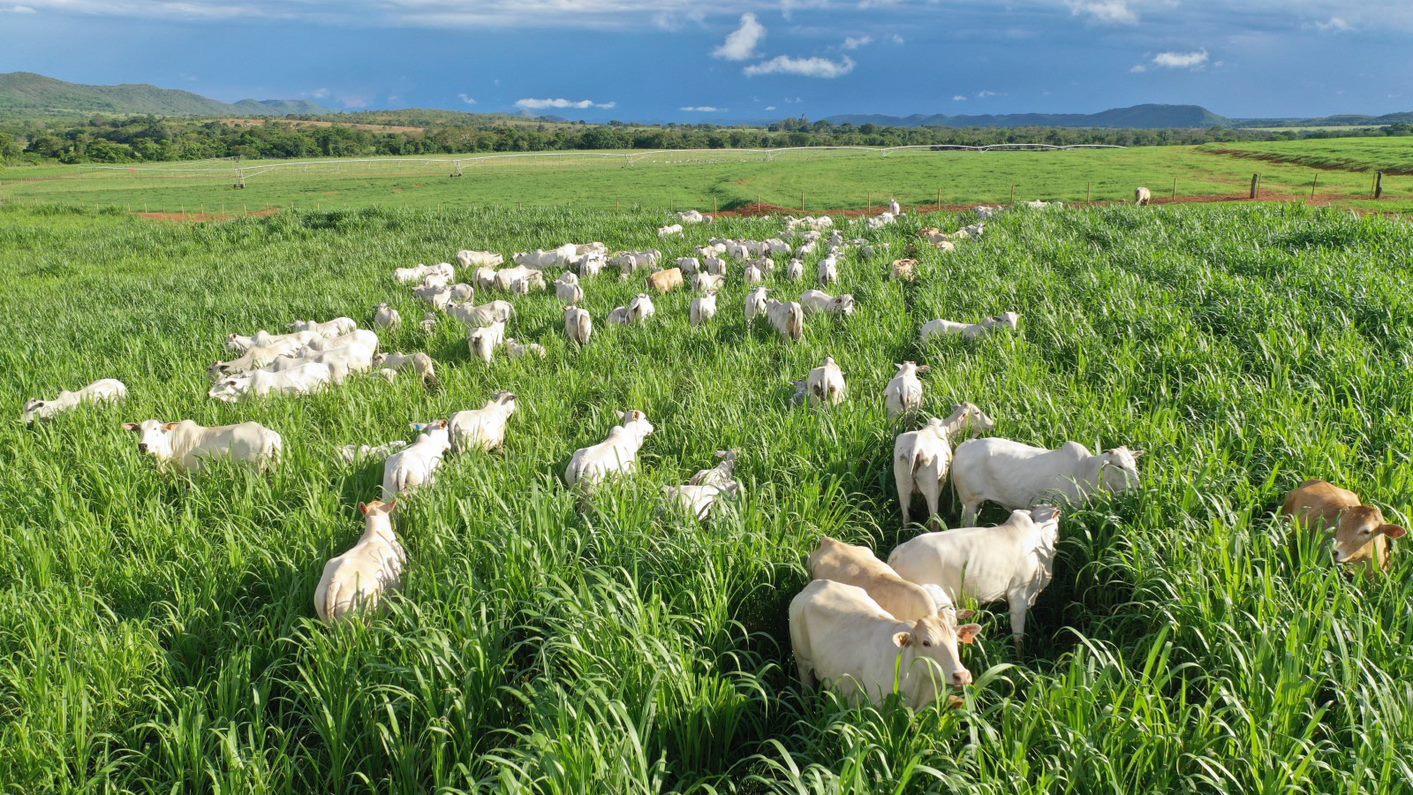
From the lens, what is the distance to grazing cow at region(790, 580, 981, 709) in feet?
11.0

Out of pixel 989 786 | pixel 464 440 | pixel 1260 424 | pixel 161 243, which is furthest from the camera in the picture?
pixel 161 243

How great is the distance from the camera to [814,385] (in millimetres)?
7766

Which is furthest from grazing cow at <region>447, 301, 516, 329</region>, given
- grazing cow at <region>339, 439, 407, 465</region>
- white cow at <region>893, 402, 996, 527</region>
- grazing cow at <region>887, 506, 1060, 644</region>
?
grazing cow at <region>887, 506, 1060, 644</region>

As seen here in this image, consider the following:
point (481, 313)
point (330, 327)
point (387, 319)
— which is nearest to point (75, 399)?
point (330, 327)

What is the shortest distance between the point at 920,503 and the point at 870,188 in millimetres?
44944

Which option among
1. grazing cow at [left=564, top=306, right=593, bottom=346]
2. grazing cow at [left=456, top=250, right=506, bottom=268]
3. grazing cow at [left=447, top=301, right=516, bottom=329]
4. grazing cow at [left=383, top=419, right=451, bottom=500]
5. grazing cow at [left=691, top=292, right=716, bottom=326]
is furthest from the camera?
grazing cow at [left=456, top=250, right=506, bottom=268]

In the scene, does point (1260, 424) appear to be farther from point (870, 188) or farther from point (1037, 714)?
point (870, 188)

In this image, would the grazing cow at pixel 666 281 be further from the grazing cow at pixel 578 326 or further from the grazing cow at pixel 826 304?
the grazing cow at pixel 578 326

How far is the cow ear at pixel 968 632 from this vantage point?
344 centimetres

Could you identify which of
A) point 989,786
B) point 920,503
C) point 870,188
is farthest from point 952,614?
point 870,188

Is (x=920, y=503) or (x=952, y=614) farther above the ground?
(x=952, y=614)

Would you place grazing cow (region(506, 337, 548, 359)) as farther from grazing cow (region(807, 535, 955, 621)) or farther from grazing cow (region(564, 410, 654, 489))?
grazing cow (region(807, 535, 955, 621))

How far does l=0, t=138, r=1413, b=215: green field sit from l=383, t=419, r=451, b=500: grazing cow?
29230 mm

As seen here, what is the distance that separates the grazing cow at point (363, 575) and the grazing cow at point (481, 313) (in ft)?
26.7
